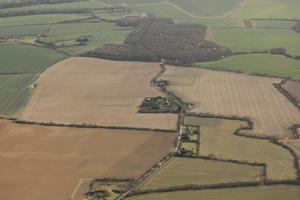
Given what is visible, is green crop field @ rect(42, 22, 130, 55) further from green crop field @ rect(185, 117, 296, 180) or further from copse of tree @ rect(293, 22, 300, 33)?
green crop field @ rect(185, 117, 296, 180)

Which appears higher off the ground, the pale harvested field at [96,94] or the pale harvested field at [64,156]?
the pale harvested field at [96,94]

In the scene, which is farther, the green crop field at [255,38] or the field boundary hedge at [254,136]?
the green crop field at [255,38]

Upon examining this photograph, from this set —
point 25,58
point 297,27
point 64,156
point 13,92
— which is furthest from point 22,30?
point 297,27

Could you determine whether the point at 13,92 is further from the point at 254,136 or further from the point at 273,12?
the point at 273,12

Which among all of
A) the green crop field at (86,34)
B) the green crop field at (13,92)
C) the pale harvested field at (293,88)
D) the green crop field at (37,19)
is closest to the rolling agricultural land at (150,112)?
the pale harvested field at (293,88)

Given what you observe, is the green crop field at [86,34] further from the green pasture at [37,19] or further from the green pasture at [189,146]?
the green pasture at [189,146]

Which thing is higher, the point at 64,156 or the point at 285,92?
the point at 285,92

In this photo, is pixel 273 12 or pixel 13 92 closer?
pixel 13 92

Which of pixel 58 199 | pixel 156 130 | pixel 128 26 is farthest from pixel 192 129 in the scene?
pixel 128 26
